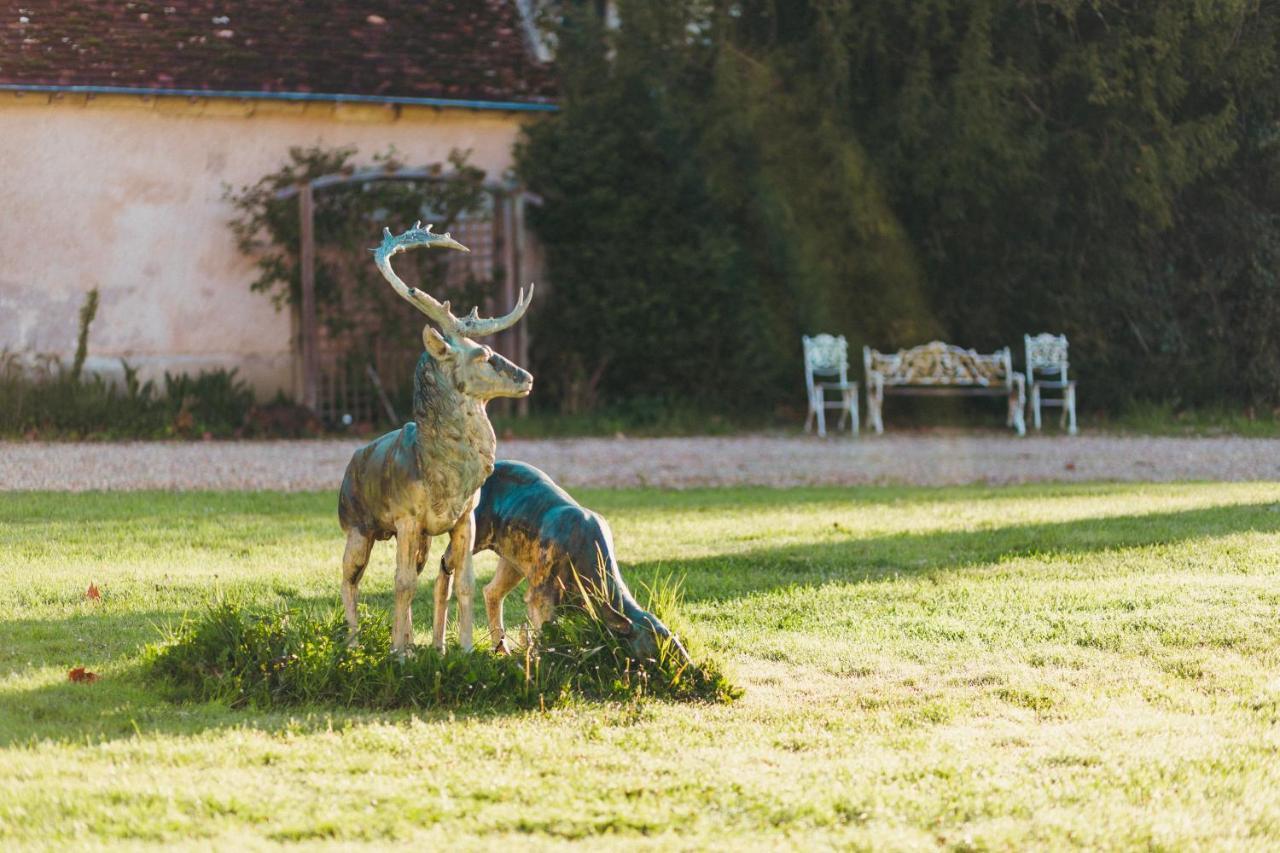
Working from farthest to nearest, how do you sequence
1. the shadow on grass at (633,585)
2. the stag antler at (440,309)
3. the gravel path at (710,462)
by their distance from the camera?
the gravel path at (710,462), the stag antler at (440,309), the shadow on grass at (633,585)

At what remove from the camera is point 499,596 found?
19.9 feet

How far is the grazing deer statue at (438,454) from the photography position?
5391mm

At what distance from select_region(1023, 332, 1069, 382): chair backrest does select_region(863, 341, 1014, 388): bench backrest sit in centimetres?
22

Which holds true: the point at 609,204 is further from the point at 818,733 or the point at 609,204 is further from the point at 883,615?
the point at 818,733

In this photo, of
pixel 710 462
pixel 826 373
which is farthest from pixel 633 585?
pixel 826 373

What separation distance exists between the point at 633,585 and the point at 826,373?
971cm

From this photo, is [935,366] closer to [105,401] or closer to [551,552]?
[105,401]

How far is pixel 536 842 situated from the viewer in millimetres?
4023

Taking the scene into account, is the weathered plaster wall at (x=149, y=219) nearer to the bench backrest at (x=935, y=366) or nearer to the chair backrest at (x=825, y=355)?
the chair backrest at (x=825, y=355)

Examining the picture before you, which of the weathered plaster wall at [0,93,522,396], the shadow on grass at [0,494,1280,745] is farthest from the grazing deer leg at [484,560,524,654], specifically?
the weathered plaster wall at [0,93,522,396]

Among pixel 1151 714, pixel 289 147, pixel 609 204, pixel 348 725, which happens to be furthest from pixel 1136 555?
pixel 289 147

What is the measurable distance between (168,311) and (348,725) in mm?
12180

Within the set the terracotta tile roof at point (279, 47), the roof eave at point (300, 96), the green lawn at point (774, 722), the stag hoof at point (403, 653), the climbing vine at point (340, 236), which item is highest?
the terracotta tile roof at point (279, 47)

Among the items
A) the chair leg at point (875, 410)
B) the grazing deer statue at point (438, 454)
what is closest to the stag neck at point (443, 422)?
the grazing deer statue at point (438, 454)
